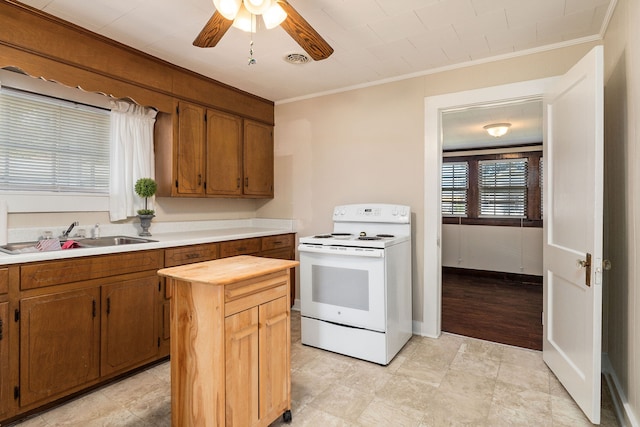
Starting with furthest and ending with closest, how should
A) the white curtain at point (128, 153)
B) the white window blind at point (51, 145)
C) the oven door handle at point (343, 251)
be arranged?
the white curtain at point (128, 153) → the oven door handle at point (343, 251) → the white window blind at point (51, 145)

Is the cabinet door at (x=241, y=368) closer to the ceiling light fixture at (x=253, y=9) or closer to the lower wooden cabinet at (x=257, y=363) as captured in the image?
the lower wooden cabinet at (x=257, y=363)

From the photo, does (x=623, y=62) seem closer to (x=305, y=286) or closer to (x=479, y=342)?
(x=479, y=342)

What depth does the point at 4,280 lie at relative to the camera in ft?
5.89

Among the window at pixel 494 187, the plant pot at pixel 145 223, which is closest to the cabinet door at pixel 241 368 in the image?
the plant pot at pixel 145 223

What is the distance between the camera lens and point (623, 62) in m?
1.91

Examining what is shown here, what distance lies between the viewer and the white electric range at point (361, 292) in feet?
8.41

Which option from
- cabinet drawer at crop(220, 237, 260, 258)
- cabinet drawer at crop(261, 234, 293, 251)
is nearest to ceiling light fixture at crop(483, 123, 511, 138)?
cabinet drawer at crop(261, 234, 293, 251)

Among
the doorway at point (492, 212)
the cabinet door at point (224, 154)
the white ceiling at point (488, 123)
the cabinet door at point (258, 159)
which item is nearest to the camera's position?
the cabinet door at point (224, 154)

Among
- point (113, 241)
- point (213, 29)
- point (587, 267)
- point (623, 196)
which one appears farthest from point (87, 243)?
point (623, 196)

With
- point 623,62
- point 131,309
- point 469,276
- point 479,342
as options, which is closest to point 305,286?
point 131,309

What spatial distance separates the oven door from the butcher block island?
0.97 metres

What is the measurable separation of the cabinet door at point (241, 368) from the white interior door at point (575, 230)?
177 cm

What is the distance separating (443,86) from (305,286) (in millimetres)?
2119

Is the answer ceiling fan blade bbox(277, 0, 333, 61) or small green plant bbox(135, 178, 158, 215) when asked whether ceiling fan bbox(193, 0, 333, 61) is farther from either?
small green plant bbox(135, 178, 158, 215)
